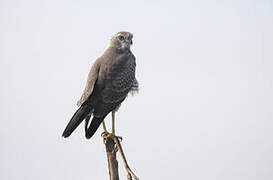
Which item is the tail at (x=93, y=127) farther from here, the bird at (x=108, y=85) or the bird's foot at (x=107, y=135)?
the bird's foot at (x=107, y=135)

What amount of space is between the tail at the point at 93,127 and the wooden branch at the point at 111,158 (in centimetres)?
23

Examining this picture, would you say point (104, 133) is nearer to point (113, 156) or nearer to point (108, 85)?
point (108, 85)

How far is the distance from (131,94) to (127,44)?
970 millimetres

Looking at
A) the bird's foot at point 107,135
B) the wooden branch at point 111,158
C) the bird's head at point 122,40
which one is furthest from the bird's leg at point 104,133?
the bird's head at point 122,40

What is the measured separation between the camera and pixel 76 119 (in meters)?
6.03

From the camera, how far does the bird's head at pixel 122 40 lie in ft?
25.4

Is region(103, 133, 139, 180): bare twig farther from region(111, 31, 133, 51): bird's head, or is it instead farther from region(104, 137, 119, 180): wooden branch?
region(111, 31, 133, 51): bird's head

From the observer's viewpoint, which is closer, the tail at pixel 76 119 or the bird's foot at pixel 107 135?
the tail at pixel 76 119

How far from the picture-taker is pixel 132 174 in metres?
4.84

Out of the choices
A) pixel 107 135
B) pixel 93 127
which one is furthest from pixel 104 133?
pixel 93 127

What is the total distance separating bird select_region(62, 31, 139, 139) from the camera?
6.30 metres

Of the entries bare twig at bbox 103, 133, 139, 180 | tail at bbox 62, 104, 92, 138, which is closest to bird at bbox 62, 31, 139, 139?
tail at bbox 62, 104, 92, 138

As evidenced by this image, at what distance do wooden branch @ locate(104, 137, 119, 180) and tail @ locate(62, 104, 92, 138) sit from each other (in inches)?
19.4

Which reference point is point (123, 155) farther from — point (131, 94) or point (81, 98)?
point (131, 94)
